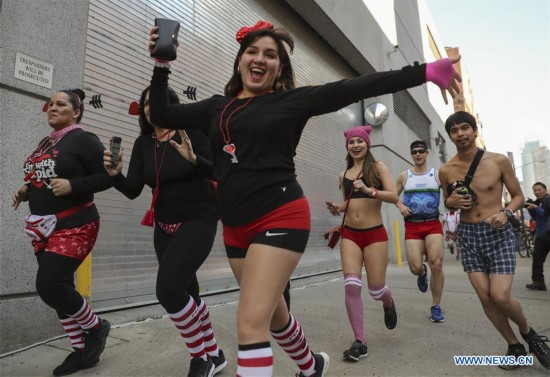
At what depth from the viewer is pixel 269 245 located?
6.22 feet

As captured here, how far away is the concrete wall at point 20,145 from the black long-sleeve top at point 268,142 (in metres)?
2.48

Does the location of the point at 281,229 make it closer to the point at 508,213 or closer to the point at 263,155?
the point at 263,155

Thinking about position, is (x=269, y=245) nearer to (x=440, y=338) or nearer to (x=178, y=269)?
(x=178, y=269)

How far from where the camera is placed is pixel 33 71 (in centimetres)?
383

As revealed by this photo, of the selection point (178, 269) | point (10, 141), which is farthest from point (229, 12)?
point (178, 269)

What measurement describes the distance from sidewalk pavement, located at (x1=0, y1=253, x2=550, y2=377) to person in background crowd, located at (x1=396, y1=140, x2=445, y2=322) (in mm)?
572

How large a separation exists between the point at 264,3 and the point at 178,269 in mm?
7170

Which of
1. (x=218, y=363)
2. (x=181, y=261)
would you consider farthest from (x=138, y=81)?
(x=218, y=363)

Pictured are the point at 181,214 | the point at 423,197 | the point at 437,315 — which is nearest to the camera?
the point at 181,214

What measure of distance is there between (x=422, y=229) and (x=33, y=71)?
184 inches

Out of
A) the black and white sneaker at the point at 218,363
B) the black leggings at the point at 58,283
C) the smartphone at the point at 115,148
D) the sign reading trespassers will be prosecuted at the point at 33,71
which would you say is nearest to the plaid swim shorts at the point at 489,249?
the black and white sneaker at the point at 218,363

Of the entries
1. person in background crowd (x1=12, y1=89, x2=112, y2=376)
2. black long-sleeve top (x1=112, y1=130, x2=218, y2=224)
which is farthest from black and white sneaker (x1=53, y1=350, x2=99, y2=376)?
black long-sleeve top (x1=112, y1=130, x2=218, y2=224)

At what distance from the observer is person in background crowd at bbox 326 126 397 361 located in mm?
3771

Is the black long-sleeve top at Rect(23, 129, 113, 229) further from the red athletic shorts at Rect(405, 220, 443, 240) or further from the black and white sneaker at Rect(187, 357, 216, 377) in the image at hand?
the red athletic shorts at Rect(405, 220, 443, 240)
